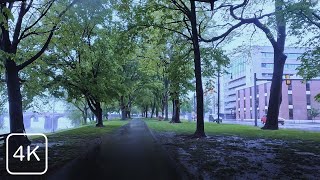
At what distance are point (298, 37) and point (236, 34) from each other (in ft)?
29.2

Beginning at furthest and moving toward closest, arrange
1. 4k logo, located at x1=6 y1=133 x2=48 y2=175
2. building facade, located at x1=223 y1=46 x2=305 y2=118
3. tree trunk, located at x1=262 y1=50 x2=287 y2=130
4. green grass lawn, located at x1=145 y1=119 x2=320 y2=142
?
building facade, located at x1=223 y1=46 x2=305 y2=118, tree trunk, located at x1=262 y1=50 x2=287 y2=130, green grass lawn, located at x1=145 y1=119 x2=320 y2=142, 4k logo, located at x1=6 y1=133 x2=48 y2=175

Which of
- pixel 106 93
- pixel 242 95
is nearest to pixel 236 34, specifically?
pixel 106 93

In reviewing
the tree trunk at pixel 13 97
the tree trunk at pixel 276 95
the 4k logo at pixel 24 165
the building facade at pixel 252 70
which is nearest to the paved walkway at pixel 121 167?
the 4k logo at pixel 24 165

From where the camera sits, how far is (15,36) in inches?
641

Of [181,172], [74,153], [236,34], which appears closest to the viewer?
[181,172]

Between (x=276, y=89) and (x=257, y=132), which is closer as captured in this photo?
(x=257, y=132)

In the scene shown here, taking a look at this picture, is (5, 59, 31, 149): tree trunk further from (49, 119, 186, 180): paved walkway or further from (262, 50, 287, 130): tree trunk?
(262, 50, 287, 130): tree trunk

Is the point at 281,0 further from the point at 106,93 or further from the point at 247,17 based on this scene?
the point at 106,93

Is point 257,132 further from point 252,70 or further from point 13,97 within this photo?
point 252,70

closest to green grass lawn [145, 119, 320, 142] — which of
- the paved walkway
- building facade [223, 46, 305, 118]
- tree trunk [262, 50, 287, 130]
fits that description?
tree trunk [262, 50, 287, 130]

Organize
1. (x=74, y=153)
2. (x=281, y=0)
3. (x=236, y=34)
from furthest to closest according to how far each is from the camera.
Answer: (x=236, y=34) → (x=281, y=0) → (x=74, y=153)

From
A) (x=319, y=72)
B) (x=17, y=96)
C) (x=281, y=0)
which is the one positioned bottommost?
(x=17, y=96)

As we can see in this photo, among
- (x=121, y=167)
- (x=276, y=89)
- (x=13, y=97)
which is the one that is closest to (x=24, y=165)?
(x=121, y=167)

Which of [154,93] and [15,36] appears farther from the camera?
[154,93]
